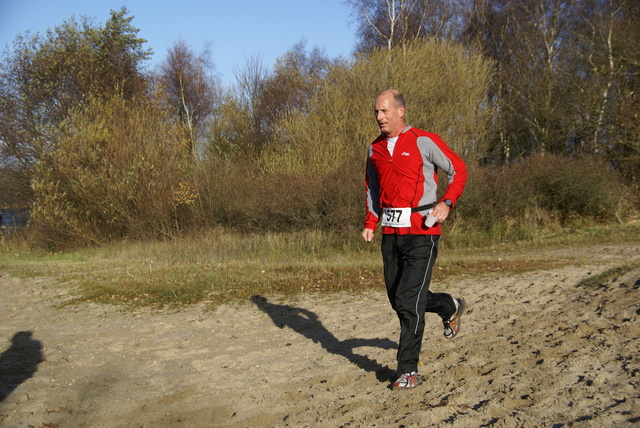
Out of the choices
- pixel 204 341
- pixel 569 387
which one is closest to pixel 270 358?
pixel 204 341

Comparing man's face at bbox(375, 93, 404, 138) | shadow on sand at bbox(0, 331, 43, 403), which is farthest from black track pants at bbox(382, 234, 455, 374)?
shadow on sand at bbox(0, 331, 43, 403)

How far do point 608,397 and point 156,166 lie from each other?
774 inches

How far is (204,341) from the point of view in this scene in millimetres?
7098

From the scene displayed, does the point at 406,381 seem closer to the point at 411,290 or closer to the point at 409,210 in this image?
the point at 411,290

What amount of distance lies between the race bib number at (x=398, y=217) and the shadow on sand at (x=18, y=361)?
3.74m

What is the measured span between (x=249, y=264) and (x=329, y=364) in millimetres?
8071

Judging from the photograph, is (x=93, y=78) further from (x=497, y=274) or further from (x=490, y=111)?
(x=497, y=274)

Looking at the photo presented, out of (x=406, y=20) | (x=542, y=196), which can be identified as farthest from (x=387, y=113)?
(x=406, y=20)

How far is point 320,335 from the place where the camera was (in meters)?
7.12

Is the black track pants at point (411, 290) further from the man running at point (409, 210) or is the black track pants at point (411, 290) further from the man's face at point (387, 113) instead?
the man's face at point (387, 113)

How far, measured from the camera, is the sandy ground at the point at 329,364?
4.14 meters

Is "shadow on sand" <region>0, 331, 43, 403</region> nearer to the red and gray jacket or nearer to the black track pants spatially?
the black track pants

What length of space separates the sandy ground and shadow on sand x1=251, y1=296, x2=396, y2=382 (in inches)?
1.0

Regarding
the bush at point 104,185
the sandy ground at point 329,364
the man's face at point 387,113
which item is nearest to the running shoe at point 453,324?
the sandy ground at point 329,364
